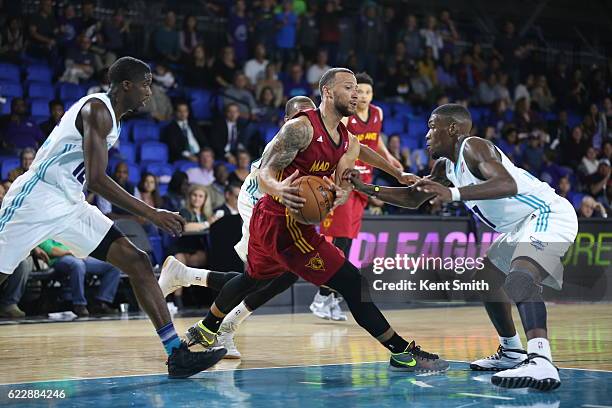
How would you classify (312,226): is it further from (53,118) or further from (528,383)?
(53,118)

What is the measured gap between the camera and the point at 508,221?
583 cm

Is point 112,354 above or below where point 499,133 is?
below

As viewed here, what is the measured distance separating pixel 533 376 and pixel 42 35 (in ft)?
34.1

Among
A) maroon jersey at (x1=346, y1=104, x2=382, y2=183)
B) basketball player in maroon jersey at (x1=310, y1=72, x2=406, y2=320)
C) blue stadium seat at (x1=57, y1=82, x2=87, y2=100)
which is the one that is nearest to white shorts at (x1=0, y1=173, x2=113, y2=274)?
basketball player in maroon jersey at (x1=310, y1=72, x2=406, y2=320)

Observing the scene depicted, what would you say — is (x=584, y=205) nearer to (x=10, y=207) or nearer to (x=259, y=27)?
(x=259, y=27)

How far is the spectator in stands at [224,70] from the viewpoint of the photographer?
14.8 meters

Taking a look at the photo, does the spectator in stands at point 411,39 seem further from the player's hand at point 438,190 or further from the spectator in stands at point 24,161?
the player's hand at point 438,190

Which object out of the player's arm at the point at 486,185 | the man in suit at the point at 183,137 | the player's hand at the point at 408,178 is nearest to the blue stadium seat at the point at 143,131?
the man in suit at the point at 183,137

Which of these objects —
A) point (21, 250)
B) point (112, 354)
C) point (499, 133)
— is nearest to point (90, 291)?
point (112, 354)

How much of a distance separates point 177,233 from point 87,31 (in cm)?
929

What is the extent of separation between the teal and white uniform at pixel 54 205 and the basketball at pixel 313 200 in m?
1.10

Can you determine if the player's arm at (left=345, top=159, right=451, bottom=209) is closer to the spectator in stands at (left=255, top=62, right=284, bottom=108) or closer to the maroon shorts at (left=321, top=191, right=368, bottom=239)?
the maroon shorts at (left=321, top=191, right=368, bottom=239)

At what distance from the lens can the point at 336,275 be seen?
576 centimetres

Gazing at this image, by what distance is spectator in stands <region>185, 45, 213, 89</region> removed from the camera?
14727 mm
